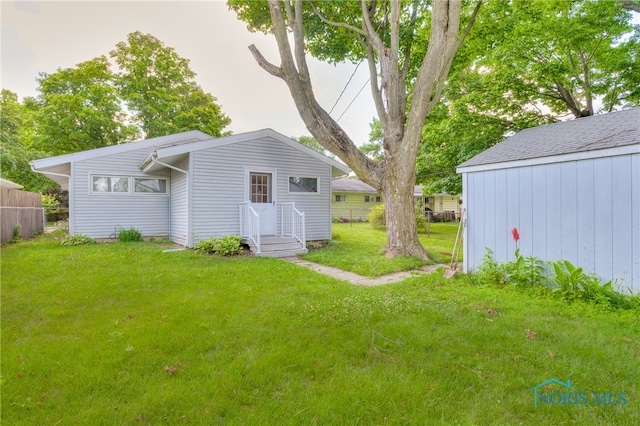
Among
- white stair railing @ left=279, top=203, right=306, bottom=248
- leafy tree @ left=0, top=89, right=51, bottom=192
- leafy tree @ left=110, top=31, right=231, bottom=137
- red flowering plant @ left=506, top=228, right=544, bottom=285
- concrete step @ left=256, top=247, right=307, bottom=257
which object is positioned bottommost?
concrete step @ left=256, top=247, right=307, bottom=257

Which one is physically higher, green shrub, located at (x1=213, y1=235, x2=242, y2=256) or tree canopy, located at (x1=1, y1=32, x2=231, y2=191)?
tree canopy, located at (x1=1, y1=32, x2=231, y2=191)

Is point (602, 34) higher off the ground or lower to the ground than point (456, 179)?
higher

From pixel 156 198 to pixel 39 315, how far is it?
A: 814 centimetres

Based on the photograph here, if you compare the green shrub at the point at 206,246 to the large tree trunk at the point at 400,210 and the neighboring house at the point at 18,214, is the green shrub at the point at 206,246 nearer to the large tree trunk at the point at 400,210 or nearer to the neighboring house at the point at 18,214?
the large tree trunk at the point at 400,210

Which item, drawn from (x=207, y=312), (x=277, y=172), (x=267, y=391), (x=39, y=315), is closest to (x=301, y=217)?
(x=277, y=172)

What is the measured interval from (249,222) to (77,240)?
5.52 meters

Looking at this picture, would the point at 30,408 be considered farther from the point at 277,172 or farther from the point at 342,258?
the point at 277,172

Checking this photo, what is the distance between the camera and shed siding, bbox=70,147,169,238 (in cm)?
963

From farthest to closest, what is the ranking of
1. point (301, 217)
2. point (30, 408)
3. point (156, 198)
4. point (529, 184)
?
point (156, 198), point (301, 217), point (529, 184), point (30, 408)

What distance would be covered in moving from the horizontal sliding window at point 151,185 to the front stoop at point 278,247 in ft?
16.0

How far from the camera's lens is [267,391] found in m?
2.14

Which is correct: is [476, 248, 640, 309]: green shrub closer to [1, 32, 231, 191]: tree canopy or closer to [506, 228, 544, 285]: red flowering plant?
[506, 228, 544, 285]: red flowering plant

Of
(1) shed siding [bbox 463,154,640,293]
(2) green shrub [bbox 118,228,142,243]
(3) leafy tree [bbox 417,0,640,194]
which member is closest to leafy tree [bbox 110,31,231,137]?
(2) green shrub [bbox 118,228,142,243]

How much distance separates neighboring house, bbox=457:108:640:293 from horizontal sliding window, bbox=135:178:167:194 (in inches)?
410
